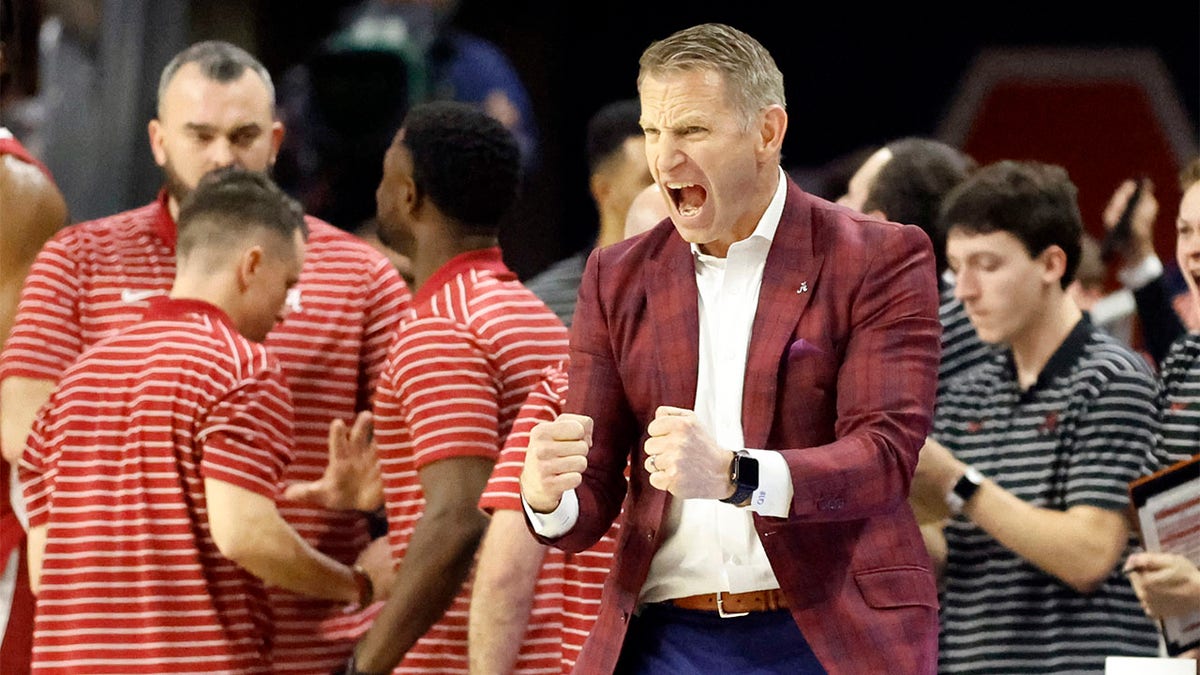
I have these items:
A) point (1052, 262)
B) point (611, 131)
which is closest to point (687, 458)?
point (1052, 262)

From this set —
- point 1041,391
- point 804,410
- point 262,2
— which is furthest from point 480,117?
point 262,2

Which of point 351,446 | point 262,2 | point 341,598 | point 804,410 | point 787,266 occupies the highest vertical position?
point 262,2

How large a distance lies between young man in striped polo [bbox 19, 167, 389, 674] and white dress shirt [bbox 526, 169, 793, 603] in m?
0.92

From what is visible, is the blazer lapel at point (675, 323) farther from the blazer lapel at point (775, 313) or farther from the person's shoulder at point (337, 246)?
the person's shoulder at point (337, 246)

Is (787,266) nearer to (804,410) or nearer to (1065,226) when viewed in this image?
(804,410)

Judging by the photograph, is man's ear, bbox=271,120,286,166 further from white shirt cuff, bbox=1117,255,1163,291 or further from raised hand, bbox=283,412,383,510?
white shirt cuff, bbox=1117,255,1163,291

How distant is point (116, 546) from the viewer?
9.97 ft

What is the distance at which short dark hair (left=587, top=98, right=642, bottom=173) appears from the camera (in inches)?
166

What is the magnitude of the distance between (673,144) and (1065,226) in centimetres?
138

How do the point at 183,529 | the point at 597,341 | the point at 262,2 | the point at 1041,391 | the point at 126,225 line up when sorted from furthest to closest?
the point at 262,2, the point at 126,225, the point at 1041,391, the point at 183,529, the point at 597,341

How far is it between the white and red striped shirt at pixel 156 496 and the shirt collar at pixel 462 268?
0.31 metres

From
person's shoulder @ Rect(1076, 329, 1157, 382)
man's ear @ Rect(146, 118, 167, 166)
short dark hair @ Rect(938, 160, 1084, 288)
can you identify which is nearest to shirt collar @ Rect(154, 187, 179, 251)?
man's ear @ Rect(146, 118, 167, 166)

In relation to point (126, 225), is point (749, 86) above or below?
above

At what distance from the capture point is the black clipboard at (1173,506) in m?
2.98
